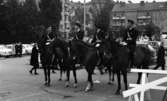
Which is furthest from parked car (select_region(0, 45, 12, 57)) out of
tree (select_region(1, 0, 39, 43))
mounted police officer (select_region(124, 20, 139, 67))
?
mounted police officer (select_region(124, 20, 139, 67))

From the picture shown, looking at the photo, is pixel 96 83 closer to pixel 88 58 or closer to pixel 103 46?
pixel 88 58

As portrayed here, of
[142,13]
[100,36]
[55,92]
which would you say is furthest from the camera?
[142,13]

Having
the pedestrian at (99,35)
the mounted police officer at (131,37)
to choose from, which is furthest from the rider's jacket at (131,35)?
the pedestrian at (99,35)

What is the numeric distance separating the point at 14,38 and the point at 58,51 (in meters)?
50.0

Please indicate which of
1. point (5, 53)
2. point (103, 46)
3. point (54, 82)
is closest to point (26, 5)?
point (5, 53)

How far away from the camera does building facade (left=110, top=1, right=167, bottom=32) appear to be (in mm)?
121188

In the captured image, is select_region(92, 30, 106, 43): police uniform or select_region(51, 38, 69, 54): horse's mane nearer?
select_region(92, 30, 106, 43): police uniform

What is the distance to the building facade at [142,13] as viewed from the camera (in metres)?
121

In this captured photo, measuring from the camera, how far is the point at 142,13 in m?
125

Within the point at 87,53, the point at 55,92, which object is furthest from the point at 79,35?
the point at 55,92

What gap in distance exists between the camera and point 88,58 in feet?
44.0

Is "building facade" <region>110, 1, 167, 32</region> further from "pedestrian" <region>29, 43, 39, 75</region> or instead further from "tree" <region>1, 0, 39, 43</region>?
"pedestrian" <region>29, 43, 39, 75</region>

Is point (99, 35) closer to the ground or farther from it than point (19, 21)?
farther from it

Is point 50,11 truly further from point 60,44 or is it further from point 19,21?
point 60,44
